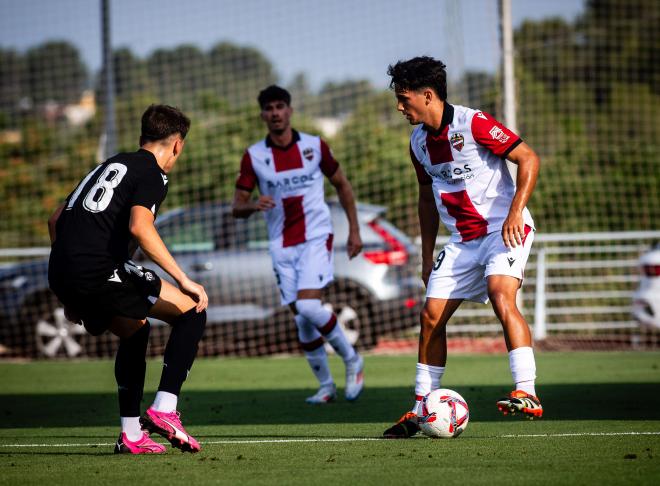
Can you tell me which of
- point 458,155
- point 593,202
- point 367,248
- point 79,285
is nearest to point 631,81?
point 593,202

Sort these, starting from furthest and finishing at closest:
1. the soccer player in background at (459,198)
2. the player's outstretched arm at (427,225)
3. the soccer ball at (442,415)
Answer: the player's outstretched arm at (427,225) < the soccer player in background at (459,198) < the soccer ball at (442,415)

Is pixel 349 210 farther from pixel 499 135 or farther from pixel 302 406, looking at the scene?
pixel 499 135

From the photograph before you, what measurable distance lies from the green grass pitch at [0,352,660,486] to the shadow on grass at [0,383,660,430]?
13 mm

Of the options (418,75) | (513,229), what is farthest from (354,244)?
(513,229)

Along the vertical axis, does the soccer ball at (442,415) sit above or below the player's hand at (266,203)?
below

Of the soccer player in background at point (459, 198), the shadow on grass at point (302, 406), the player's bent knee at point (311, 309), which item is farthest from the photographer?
the player's bent knee at point (311, 309)

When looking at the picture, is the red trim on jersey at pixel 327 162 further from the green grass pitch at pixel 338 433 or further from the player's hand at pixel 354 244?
the green grass pitch at pixel 338 433

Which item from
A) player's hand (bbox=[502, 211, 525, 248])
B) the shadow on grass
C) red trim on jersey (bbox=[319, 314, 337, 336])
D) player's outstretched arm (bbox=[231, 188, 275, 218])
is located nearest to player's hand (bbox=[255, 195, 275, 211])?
player's outstretched arm (bbox=[231, 188, 275, 218])

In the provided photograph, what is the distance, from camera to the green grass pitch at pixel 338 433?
4508mm

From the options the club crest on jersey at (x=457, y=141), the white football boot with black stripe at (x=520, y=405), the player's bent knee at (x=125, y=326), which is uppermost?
the club crest on jersey at (x=457, y=141)

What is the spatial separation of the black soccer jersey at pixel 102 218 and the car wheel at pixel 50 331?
798cm

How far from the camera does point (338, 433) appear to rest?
6156 mm

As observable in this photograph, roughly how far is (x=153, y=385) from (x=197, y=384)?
430 millimetres

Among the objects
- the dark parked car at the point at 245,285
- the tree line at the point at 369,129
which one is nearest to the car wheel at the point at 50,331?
the dark parked car at the point at 245,285
